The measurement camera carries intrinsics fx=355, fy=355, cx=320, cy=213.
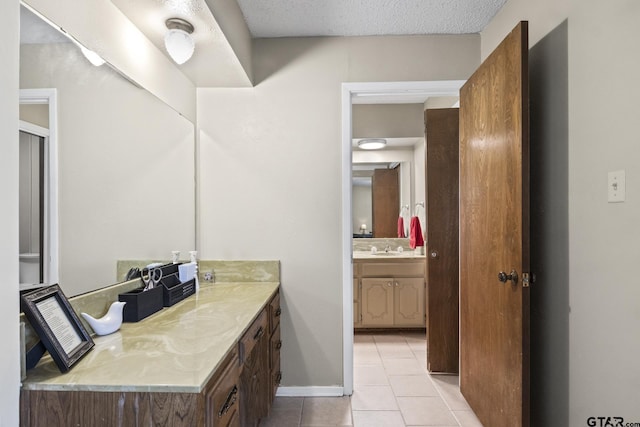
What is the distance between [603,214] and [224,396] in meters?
1.49

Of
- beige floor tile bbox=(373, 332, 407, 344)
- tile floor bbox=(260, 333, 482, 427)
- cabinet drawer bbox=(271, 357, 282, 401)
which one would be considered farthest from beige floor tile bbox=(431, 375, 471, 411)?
cabinet drawer bbox=(271, 357, 282, 401)

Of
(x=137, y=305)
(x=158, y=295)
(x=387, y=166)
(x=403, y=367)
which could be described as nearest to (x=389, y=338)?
(x=403, y=367)

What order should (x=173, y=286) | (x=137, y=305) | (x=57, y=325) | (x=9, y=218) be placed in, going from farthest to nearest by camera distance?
(x=173, y=286), (x=137, y=305), (x=57, y=325), (x=9, y=218)

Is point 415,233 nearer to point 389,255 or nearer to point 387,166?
point 389,255

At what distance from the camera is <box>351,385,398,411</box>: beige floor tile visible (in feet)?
7.32

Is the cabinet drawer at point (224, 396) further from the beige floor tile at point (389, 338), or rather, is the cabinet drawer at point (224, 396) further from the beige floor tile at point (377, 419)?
the beige floor tile at point (389, 338)

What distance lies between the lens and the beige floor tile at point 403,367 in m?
2.74

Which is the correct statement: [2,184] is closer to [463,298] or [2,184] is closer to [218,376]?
[218,376]

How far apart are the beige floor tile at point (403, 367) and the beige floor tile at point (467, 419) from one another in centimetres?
57

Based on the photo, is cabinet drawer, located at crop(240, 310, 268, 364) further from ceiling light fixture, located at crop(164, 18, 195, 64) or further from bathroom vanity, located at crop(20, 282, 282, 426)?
ceiling light fixture, located at crop(164, 18, 195, 64)

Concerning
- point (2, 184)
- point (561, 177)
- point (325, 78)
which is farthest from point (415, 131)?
point (2, 184)

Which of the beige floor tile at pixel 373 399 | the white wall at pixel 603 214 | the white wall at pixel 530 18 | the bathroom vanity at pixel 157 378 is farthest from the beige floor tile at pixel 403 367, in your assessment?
the white wall at pixel 530 18

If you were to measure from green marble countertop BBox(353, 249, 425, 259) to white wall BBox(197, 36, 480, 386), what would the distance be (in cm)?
132

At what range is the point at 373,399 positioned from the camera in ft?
7.64
